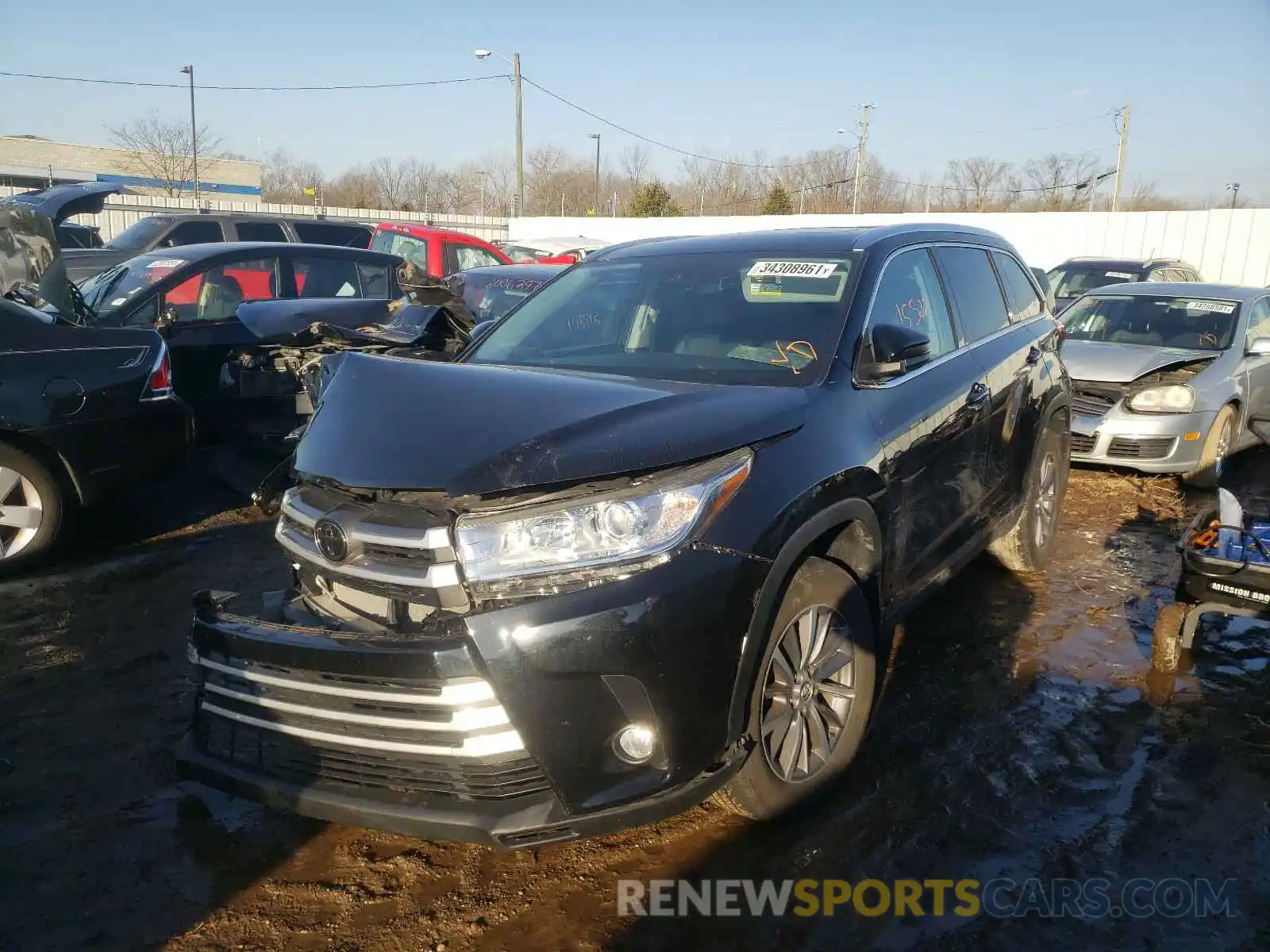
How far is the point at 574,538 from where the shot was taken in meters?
2.37

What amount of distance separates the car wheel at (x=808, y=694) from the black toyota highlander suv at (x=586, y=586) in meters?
0.01

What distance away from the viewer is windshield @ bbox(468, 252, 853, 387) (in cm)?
330

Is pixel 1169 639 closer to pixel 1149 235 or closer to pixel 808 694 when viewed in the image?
pixel 808 694

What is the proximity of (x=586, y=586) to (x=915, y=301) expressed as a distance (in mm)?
2250

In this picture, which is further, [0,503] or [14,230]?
[14,230]

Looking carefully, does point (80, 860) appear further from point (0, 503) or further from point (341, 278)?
point (341, 278)

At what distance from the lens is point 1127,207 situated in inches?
2028

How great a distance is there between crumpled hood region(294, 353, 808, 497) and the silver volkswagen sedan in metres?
5.12

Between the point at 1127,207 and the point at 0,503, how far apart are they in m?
57.3

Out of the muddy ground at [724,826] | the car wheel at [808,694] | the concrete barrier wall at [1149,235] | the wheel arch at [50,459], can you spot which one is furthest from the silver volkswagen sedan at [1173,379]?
the concrete barrier wall at [1149,235]

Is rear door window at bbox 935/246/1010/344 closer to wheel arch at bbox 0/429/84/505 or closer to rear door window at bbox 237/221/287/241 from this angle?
wheel arch at bbox 0/429/84/505

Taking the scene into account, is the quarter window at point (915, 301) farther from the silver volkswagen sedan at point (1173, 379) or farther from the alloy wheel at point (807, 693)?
the silver volkswagen sedan at point (1173, 379)

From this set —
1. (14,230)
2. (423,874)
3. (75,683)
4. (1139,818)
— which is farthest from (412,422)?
(14,230)

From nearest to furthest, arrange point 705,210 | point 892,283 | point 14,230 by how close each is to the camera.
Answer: point 892,283 → point 14,230 → point 705,210
